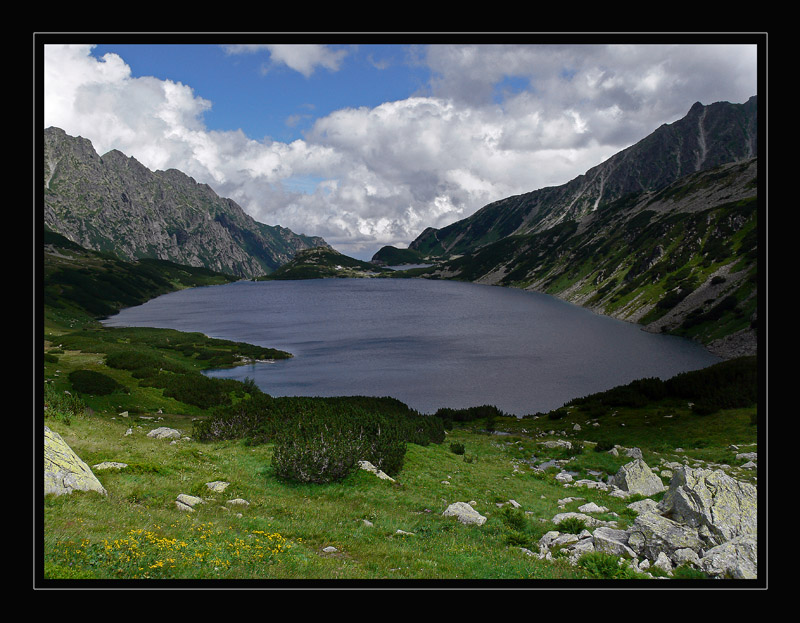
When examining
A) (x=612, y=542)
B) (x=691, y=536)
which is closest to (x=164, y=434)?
(x=612, y=542)

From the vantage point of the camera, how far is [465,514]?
17.0 m

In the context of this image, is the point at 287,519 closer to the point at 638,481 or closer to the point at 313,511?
the point at 313,511

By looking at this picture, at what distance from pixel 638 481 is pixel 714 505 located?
8882mm

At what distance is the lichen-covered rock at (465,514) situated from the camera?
16.5 metres

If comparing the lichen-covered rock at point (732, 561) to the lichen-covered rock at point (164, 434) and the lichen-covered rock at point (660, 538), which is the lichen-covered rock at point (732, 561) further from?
the lichen-covered rock at point (164, 434)

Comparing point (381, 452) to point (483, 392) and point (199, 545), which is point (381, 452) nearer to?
point (199, 545)

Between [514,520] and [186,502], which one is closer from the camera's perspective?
[186,502]

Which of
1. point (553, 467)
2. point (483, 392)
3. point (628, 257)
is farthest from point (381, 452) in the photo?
point (628, 257)

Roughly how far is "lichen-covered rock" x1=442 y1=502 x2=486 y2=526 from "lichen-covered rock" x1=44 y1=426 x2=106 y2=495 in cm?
1226

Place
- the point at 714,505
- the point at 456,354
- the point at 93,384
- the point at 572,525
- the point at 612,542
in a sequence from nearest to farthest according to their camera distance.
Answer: the point at 612,542
the point at 714,505
the point at 572,525
the point at 93,384
the point at 456,354

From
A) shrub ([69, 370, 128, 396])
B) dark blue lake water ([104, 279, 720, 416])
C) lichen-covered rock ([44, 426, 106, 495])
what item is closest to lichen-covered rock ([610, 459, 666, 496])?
lichen-covered rock ([44, 426, 106, 495])

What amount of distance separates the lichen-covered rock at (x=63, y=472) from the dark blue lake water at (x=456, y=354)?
158ft

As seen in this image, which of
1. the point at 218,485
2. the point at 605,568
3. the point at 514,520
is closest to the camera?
the point at 605,568
